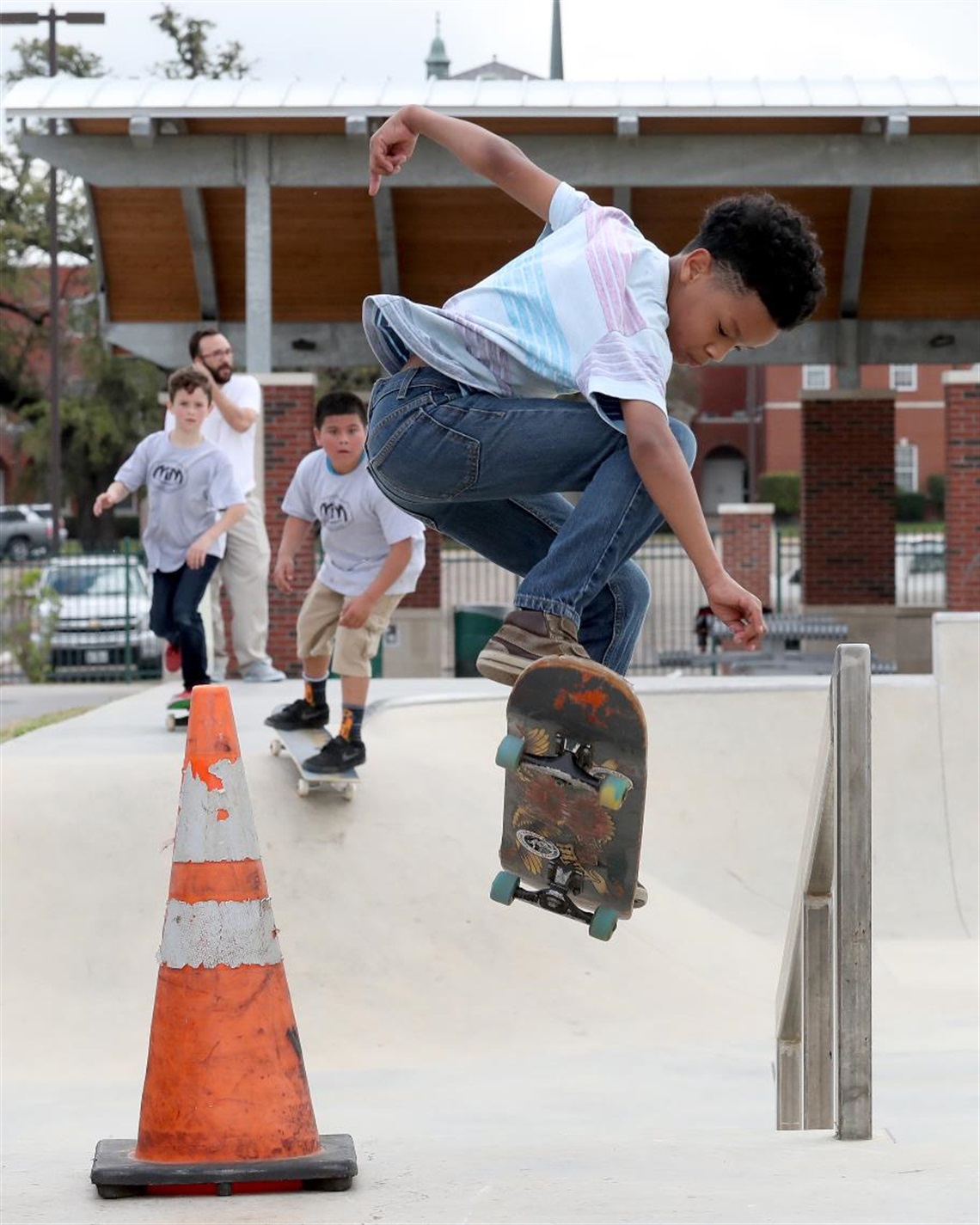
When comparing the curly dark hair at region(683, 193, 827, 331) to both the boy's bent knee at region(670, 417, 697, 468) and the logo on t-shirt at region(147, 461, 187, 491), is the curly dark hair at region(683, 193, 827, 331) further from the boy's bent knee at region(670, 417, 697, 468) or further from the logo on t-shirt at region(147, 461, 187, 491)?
the logo on t-shirt at region(147, 461, 187, 491)

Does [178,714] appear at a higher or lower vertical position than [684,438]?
lower

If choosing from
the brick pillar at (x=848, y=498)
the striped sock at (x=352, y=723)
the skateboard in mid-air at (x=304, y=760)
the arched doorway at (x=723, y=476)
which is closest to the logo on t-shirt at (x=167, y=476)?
the skateboard in mid-air at (x=304, y=760)

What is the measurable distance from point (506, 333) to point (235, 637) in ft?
28.3

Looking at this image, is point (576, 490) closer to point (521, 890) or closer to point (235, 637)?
point (521, 890)

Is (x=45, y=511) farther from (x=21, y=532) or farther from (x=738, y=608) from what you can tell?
(x=738, y=608)

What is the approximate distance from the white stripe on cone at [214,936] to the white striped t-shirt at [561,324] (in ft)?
4.53

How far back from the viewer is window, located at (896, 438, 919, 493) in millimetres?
65188

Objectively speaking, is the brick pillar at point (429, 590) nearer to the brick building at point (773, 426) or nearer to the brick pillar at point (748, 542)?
the brick pillar at point (748, 542)

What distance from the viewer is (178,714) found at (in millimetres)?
9484

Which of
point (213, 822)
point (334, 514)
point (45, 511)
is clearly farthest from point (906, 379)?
point (213, 822)

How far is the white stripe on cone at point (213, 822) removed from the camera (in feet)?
13.2

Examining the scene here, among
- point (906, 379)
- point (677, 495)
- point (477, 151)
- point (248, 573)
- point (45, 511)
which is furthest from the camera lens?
point (906, 379)

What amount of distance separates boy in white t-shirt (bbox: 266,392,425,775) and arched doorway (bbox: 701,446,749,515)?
58.5 metres

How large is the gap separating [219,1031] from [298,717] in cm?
426
